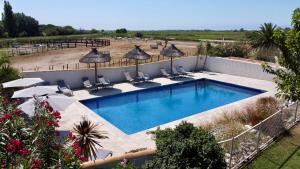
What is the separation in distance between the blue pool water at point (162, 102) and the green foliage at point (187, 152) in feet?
24.2

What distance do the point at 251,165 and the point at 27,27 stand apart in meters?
75.6

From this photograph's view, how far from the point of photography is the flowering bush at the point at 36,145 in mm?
4352

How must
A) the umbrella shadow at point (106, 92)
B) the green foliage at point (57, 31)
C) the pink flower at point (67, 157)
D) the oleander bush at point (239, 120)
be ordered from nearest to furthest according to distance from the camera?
the pink flower at point (67, 157), the oleander bush at point (239, 120), the umbrella shadow at point (106, 92), the green foliage at point (57, 31)

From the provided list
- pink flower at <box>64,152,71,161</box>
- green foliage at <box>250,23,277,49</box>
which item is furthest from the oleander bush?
green foliage at <box>250,23,277,49</box>

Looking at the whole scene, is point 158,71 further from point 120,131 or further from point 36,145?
point 36,145

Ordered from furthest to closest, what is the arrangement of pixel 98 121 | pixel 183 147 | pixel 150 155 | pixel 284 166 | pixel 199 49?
pixel 199 49
pixel 98 121
pixel 284 166
pixel 150 155
pixel 183 147

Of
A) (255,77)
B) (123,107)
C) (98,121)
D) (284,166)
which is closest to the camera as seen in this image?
(284,166)

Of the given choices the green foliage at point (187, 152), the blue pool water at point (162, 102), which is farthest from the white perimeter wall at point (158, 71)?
the green foliage at point (187, 152)

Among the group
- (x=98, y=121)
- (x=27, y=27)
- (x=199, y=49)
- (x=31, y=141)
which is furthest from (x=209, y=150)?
(x=27, y=27)

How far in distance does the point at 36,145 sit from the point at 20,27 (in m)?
75.6

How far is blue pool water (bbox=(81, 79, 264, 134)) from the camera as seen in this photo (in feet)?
52.6

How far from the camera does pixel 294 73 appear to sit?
7906mm

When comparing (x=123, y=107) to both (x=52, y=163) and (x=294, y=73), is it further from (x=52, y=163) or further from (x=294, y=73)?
(x=52, y=163)

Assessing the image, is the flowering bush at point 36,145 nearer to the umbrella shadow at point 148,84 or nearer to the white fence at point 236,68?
the umbrella shadow at point 148,84
